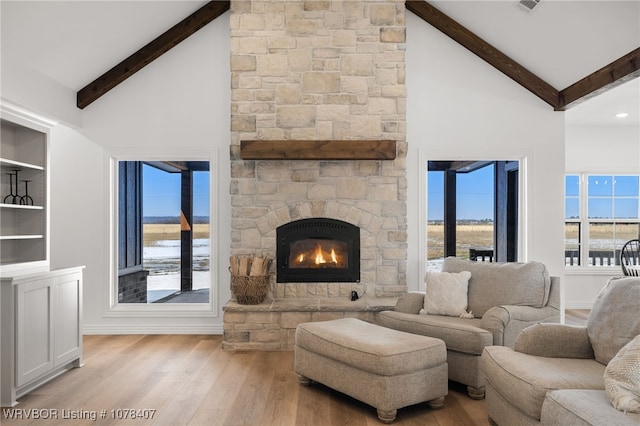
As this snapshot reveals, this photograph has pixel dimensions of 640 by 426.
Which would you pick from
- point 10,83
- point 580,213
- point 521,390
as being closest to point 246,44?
point 10,83

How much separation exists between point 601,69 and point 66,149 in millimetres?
5456

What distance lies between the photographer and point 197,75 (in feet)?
17.8

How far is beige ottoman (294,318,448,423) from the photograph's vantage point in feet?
10.1

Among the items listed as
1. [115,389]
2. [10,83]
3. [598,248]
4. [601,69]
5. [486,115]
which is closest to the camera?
[115,389]

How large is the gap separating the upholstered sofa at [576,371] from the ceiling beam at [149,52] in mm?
4345

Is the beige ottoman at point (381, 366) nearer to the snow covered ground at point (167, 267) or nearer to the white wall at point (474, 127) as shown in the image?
the white wall at point (474, 127)

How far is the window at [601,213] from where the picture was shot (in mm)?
7383

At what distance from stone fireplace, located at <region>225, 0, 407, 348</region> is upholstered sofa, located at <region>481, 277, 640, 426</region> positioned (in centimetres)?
225

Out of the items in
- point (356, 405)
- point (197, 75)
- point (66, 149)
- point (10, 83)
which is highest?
point (197, 75)

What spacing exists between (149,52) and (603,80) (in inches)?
177

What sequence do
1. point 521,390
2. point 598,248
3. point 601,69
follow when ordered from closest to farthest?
1. point 521,390
2. point 601,69
3. point 598,248

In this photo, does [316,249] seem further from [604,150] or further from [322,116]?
[604,150]

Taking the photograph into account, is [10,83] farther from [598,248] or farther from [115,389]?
[598,248]

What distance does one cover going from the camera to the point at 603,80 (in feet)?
14.8
